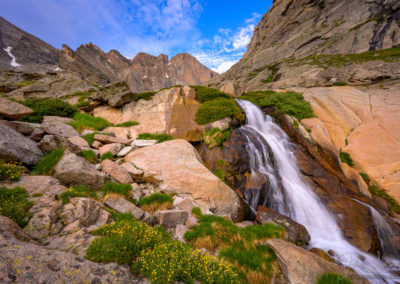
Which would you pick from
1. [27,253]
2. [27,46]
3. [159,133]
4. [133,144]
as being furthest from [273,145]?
[27,46]

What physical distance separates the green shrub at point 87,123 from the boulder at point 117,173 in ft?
18.0

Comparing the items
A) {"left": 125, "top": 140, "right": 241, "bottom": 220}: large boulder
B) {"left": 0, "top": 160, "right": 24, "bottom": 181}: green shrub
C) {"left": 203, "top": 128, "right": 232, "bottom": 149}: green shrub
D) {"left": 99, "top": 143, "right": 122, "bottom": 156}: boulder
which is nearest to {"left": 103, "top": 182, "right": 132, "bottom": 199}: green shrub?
{"left": 125, "top": 140, "right": 241, "bottom": 220}: large boulder

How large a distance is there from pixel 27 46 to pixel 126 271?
558 feet

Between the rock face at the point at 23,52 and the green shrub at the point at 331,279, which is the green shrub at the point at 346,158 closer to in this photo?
the green shrub at the point at 331,279

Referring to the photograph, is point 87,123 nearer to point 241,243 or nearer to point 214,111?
point 214,111

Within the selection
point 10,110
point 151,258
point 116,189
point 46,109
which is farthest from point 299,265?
point 46,109

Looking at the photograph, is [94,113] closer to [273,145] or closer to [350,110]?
[273,145]

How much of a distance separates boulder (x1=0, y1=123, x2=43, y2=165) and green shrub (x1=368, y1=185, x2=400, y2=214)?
1965 cm

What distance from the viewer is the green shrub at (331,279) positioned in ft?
12.1

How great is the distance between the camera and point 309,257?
14.0 ft

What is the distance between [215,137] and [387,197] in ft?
41.9

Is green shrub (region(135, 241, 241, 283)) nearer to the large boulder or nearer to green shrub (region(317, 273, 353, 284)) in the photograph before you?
green shrub (region(317, 273, 353, 284))

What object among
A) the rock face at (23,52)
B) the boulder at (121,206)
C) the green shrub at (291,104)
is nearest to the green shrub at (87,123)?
the boulder at (121,206)

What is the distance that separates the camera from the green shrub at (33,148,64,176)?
4.95 meters
